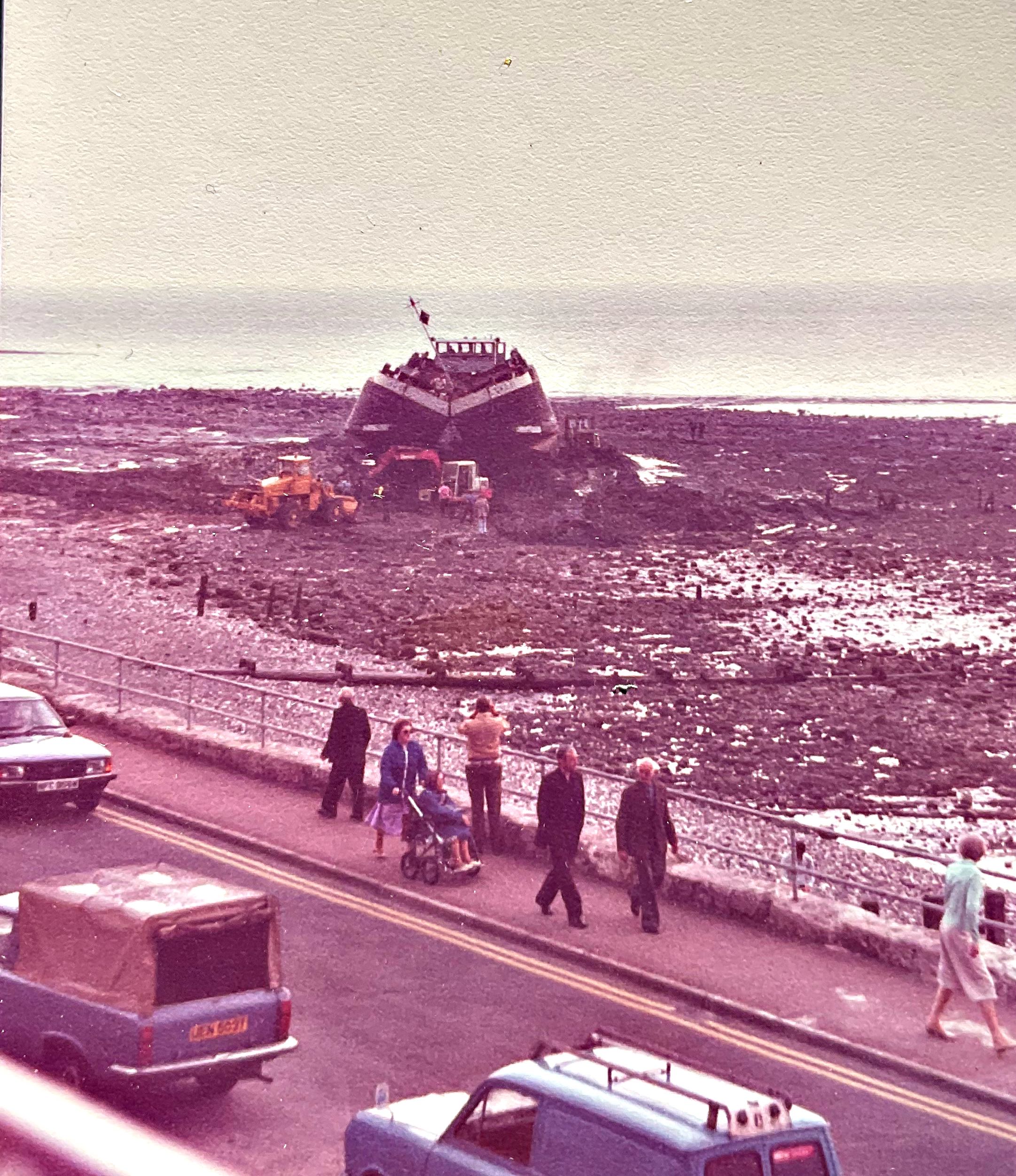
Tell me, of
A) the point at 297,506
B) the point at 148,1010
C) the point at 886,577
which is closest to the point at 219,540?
the point at 297,506

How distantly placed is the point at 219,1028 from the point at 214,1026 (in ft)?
0.11

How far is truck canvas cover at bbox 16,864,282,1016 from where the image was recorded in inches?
352

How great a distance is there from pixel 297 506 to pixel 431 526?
10.0 ft

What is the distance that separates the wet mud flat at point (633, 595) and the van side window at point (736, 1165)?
16130 millimetres

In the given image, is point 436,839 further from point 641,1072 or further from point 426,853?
point 641,1072

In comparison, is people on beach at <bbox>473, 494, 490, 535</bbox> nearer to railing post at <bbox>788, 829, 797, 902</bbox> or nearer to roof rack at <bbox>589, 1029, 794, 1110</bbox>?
railing post at <bbox>788, 829, 797, 902</bbox>

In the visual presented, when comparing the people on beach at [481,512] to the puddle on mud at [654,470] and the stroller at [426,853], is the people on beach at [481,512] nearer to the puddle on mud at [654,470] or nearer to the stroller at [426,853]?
the puddle on mud at [654,470]

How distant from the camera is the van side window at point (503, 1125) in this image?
6.86 metres

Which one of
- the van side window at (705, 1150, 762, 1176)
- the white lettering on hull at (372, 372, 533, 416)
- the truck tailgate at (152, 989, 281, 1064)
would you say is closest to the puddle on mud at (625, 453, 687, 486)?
the white lettering on hull at (372, 372, 533, 416)

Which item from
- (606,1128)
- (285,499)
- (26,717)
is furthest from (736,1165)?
(285,499)

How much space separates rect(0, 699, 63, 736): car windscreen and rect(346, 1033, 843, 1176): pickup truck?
32.3 feet

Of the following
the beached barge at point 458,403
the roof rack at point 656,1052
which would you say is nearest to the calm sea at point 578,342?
the beached barge at point 458,403

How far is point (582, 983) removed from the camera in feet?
38.9

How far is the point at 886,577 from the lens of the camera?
36094mm
